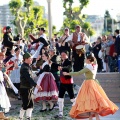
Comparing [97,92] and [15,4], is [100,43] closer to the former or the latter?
[97,92]

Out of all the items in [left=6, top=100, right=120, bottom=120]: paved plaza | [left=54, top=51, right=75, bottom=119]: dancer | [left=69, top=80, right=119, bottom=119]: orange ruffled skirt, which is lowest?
[left=6, top=100, right=120, bottom=120]: paved plaza

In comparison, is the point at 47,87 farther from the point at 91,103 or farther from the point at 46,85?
the point at 91,103

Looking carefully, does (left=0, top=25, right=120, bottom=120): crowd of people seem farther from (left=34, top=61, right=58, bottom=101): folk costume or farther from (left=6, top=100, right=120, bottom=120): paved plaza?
(left=6, top=100, right=120, bottom=120): paved plaza

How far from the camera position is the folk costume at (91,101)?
1032cm

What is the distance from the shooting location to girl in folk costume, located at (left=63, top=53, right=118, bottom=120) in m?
10.3

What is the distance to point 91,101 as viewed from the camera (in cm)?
1038

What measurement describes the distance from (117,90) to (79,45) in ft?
5.96

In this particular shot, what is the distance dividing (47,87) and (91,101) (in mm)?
2316

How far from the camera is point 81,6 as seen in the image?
5312cm

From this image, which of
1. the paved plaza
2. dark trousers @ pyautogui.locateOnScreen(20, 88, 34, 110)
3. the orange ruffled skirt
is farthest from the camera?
the paved plaza

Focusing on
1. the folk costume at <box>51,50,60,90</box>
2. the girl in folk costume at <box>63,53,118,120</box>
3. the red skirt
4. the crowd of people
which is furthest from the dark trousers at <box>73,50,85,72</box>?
the girl in folk costume at <box>63,53,118,120</box>

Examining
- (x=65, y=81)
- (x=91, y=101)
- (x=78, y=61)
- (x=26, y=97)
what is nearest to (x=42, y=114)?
(x=65, y=81)

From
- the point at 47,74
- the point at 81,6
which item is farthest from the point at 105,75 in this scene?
the point at 81,6

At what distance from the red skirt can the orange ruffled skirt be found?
1.94m
